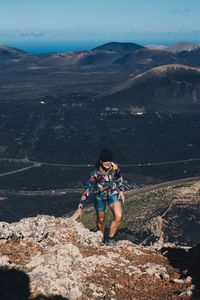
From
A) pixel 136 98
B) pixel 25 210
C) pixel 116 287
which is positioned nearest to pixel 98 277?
pixel 116 287

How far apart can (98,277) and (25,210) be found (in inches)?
1735

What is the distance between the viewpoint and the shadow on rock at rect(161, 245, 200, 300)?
10.4 meters

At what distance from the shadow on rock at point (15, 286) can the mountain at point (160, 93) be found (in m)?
116

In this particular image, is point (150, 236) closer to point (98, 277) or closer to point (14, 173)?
point (98, 277)

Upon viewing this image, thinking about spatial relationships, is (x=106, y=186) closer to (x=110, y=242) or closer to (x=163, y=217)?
(x=110, y=242)

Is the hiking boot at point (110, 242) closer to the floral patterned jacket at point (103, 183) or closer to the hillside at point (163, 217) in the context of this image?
the floral patterned jacket at point (103, 183)

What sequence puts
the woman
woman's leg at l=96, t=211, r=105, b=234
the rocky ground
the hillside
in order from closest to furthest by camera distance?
1. the rocky ground
2. the woman
3. woman's leg at l=96, t=211, r=105, b=234
4. the hillside

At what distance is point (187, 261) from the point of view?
38.6ft

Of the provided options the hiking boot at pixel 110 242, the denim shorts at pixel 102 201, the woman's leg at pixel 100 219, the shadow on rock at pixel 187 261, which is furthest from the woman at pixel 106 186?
the shadow on rock at pixel 187 261

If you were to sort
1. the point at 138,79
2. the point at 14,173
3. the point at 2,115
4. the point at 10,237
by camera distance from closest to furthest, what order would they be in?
the point at 10,237, the point at 14,173, the point at 2,115, the point at 138,79

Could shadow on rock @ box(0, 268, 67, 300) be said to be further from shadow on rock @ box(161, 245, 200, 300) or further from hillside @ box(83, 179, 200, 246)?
hillside @ box(83, 179, 200, 246)

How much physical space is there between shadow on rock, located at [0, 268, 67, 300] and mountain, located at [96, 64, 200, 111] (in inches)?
4576

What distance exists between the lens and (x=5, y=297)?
9000 mm

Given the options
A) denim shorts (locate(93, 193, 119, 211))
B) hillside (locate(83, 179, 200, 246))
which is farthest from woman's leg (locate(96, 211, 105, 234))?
hillside (locate(83, 179, 200, 246))
